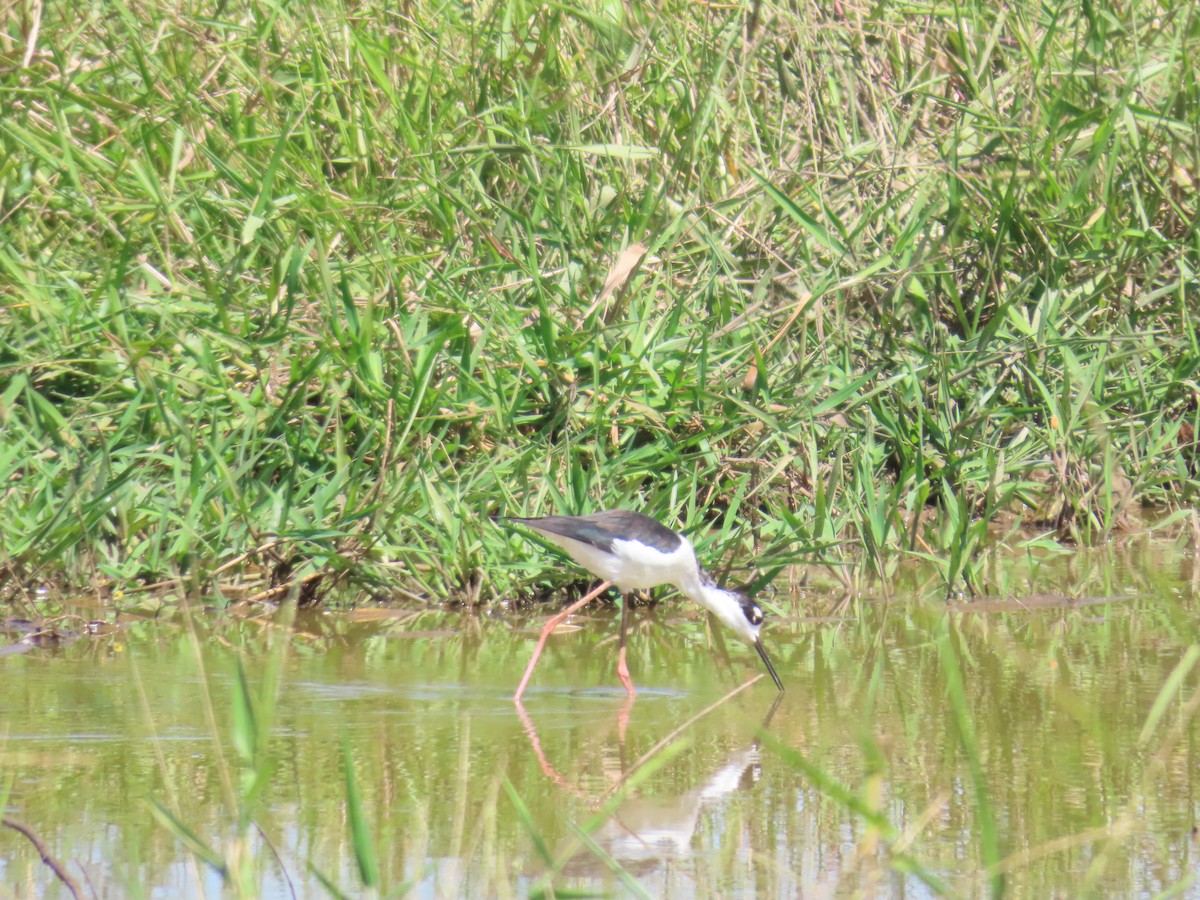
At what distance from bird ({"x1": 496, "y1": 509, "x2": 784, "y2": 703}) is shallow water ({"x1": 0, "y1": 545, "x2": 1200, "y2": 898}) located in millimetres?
134

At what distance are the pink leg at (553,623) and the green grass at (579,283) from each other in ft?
0.66

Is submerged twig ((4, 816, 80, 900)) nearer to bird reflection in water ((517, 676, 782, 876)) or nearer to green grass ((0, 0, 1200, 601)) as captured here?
bird reflection in water ((517, 676, 782, 876))

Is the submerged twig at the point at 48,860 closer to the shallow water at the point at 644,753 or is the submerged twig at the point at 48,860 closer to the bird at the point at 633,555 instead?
the shallow water at the point at 644,753

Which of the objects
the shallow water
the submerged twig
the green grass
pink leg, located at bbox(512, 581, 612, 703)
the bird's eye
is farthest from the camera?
the green grass

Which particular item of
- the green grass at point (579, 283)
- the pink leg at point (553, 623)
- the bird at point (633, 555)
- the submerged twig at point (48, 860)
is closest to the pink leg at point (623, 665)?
the bird at point (633, 555)

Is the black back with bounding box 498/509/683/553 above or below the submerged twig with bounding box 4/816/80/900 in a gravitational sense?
above

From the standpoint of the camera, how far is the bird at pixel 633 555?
193 inches

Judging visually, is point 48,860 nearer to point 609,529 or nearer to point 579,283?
point 609,529

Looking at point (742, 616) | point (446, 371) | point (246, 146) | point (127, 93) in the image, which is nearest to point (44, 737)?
point (742, 616)

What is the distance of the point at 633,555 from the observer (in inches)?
192

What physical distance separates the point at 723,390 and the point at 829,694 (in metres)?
1.68

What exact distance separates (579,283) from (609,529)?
1.65 meters

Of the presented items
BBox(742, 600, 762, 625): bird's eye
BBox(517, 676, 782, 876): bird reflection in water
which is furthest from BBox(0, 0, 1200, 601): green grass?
BBox(517, 676, 782, 876): bird reflection in water

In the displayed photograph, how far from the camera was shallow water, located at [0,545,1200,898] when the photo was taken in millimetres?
3070
